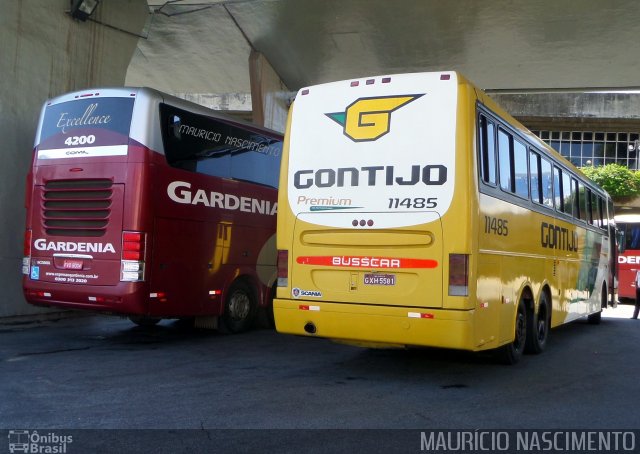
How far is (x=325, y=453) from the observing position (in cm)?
480

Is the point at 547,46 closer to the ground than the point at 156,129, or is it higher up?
higher up

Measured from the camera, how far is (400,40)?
641 inches

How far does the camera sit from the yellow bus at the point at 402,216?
22.2 feet

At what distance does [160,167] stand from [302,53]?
31.6ft

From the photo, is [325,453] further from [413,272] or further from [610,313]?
[610,313]

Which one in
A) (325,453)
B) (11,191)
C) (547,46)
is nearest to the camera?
(325,453)

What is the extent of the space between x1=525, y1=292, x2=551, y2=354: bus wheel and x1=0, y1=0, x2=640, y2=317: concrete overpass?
694cm

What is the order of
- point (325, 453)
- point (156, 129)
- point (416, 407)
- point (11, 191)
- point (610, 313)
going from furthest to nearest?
point (610, 313) → point (11, 191) → point (156, 129) → point (416, 407) → point (325, 453)

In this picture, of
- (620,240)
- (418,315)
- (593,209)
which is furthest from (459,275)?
(620,240)

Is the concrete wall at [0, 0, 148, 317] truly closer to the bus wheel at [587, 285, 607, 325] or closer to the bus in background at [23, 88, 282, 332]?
the bus in background at [23, 88, 282, 332]

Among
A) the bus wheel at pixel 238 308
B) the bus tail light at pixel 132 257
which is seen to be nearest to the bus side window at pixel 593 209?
the bus wheel at pixel 238 308

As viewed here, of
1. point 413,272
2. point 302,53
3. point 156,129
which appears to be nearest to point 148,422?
point 413,272

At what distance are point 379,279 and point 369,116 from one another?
184 cm

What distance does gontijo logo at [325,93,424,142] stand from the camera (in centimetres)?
724
